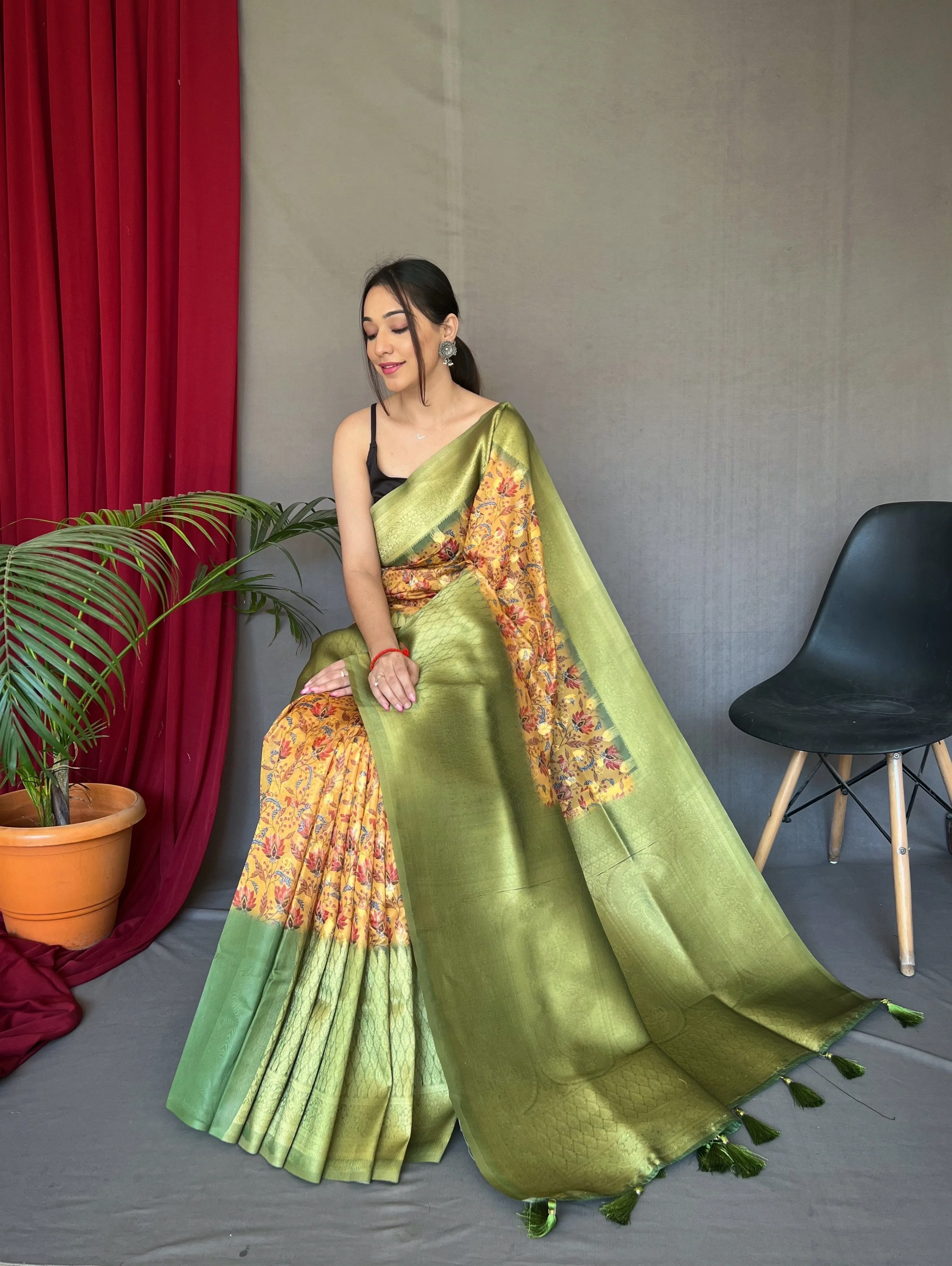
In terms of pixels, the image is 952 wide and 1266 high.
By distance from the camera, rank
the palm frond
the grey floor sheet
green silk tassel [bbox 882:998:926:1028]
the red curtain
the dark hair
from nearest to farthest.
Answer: the grey floor sheet
the palm frond
green silk tassel [bbox 882:998:926:1028]
the dark hair
the red curtain

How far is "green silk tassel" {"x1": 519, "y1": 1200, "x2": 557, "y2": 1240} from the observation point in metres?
1.37

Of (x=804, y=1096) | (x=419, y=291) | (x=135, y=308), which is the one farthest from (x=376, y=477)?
(x=804, y=1096)

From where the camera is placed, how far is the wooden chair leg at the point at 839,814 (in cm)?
267

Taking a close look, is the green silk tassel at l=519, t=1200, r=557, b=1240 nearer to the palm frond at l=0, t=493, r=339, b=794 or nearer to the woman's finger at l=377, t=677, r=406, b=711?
the woman's finger at l=377, t=677, r=406, b=711

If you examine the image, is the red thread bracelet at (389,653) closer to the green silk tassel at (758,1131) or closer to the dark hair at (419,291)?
the dark hair at (419,291)

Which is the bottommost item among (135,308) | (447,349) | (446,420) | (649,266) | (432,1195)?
(432,1195)

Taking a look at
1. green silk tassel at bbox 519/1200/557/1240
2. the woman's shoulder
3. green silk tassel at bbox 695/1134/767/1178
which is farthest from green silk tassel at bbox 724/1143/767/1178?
the woman's shoulder

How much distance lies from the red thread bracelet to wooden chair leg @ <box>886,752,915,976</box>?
3.44ft

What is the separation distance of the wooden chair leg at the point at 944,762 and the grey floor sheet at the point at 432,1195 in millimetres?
619

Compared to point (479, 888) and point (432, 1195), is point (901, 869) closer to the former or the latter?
point (479, 888)

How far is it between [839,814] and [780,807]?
51cm

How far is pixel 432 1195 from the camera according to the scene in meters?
1.46

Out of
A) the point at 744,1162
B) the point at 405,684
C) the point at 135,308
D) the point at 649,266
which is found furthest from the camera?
the point at 649,266

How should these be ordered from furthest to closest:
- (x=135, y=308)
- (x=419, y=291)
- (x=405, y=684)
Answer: (x=135, y=308), (x=419, y=291), (x=405, y=684)
